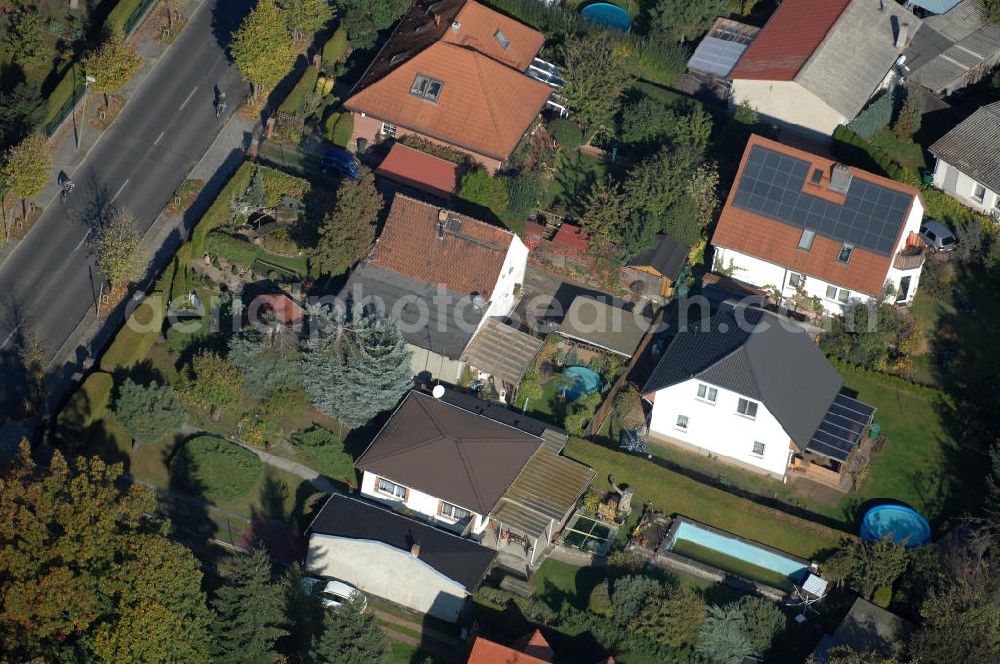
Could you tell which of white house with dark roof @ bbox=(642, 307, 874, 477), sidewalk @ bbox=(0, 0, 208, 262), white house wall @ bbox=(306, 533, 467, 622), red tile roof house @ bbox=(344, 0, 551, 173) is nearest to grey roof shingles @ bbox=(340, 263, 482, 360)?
white house with dark roof @ bbox=(642, 307, 874, 477)

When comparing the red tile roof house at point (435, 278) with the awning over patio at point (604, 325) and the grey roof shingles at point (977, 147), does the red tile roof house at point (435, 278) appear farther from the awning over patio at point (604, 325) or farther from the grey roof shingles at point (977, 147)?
the grey roof shingles at point (977, 147)

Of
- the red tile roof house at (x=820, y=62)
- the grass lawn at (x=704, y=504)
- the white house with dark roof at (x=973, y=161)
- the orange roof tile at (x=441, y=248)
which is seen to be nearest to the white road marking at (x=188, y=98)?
the orange roof tile at (x=441, y=248)

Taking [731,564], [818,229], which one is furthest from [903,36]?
[731,564]

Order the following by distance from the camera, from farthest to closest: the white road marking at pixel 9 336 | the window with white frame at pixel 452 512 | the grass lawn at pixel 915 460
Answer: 1. the grass lawn at pixel 915 460
2. the white road marking at pixel 9 336
3. the window with white frame at pixel 452 512

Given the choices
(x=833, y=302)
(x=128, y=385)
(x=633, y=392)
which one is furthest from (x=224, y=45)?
(x=833, y=302)

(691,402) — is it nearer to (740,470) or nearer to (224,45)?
(740,470)

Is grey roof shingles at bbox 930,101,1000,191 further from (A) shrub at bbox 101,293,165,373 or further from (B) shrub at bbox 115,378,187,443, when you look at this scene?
(B) shrub at bbox 115,378,187,443
